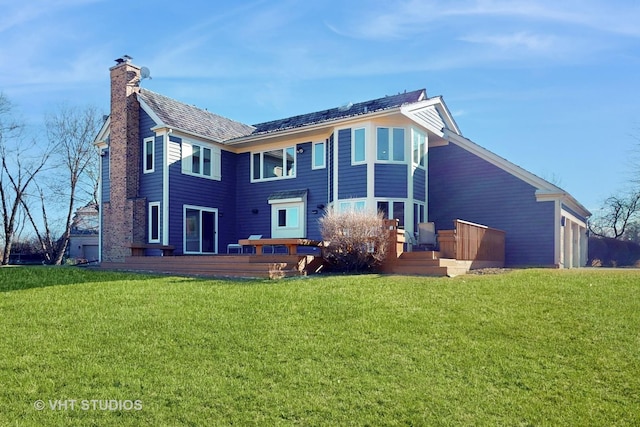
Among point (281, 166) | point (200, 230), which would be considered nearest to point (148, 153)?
point (200, 230)

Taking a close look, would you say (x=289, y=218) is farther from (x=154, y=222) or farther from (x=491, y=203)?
(x=491, y=203)

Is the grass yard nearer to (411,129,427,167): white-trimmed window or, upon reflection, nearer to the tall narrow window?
the tall narrow window

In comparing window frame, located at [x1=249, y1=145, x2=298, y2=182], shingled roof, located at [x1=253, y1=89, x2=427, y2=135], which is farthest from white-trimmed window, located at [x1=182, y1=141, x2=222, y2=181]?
shingled roof, located at [x1=253, y1=89, x2=427, y2=135]

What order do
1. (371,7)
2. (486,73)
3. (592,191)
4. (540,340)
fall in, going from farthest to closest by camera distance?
(592,191) < (486,73) < (371,7) < (540,340)

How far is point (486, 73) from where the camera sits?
16.1 metres

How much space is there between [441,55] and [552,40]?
3.08m

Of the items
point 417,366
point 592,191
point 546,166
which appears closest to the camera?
point 417,366

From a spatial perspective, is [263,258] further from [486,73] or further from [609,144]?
[609,144]

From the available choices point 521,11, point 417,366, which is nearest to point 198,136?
point 521,11

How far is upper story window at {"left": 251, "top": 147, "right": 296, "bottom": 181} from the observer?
1891cm

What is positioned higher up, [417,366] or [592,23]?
[592,23]

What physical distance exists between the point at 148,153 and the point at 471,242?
478 inches

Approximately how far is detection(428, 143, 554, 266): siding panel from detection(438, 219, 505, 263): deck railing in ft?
2.26

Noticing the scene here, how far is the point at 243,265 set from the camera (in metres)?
11.7
